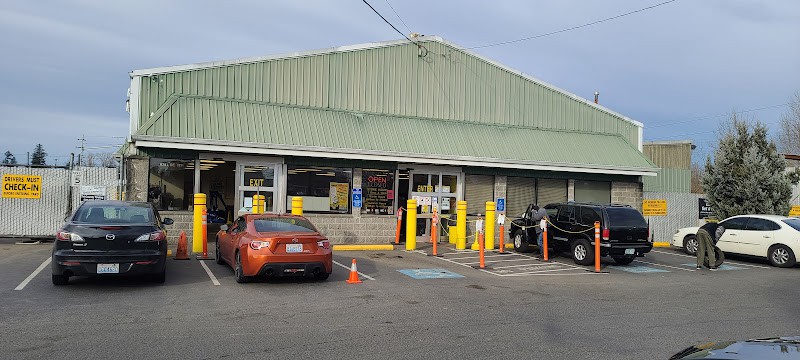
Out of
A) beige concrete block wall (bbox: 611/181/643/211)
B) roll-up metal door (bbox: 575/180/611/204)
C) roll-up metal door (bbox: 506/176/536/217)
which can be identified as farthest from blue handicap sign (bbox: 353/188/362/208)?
beige concrete block wall (bbox: 611/181/643/211)

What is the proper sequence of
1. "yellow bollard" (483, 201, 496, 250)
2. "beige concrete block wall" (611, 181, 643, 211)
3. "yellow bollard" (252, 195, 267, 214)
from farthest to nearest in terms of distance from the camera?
1. "beige concrete block wall" (611, 181, 643, 211)
2. "yellow bollard" (483, 201, 496, 250)
3. "yellow bollard" (252, 195, 267, 214)

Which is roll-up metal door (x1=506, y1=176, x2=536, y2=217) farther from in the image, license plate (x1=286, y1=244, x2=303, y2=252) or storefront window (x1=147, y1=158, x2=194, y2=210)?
license plate (x1=286, y1=244, x2=303, y2=252)

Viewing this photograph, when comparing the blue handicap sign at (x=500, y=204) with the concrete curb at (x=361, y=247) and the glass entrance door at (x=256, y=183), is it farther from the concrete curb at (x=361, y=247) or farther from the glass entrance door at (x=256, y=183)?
the glass entrance door at (x=256, y=183)

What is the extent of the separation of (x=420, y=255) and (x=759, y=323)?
9902 millimetres

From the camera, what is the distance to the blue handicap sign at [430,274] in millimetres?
13641

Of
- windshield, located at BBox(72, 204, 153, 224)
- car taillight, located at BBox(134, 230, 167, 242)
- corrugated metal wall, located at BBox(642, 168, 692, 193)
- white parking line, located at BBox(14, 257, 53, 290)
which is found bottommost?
white parking line, located at BBox(14, 257, 53, 290)

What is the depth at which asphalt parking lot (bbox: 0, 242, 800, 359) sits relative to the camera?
7.14 meters

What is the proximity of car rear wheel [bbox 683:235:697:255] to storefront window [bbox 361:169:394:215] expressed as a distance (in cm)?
1024

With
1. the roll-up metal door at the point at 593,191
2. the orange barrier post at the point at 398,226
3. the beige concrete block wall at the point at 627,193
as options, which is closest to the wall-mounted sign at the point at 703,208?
the beige concrete block wall at the point at 627,193

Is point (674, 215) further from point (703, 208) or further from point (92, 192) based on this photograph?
point (92, 192)

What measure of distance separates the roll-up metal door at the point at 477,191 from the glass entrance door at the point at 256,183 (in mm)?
6870

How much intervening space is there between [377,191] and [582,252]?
710cm

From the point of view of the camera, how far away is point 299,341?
7.36 meters

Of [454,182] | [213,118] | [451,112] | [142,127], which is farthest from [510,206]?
[142,127]
